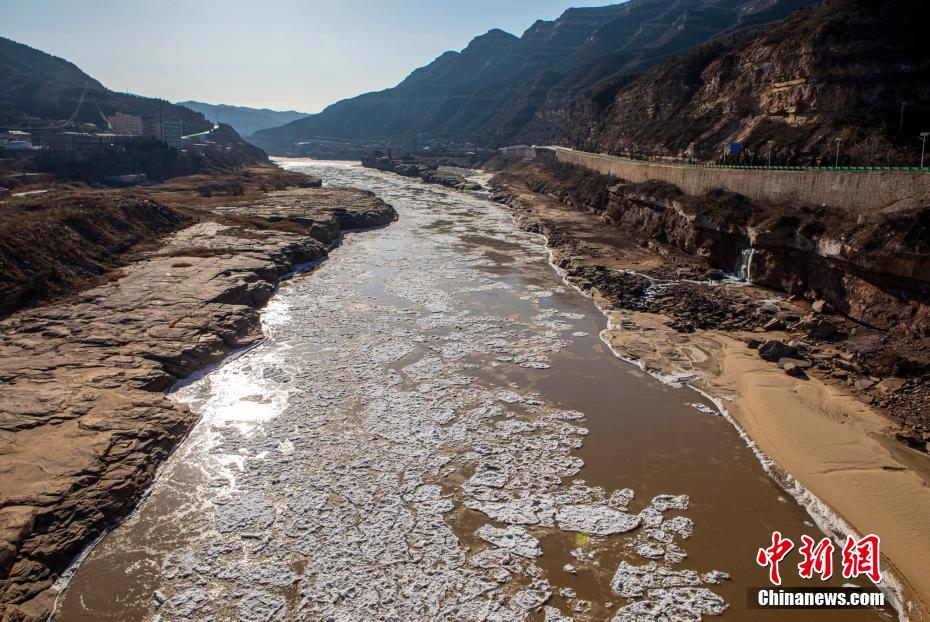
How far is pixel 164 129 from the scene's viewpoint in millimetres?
102188

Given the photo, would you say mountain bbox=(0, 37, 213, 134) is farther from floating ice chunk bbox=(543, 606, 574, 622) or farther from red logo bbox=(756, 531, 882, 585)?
red logo bbox=(756, 531, 882, 585)

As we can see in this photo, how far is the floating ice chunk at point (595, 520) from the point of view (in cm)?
1264

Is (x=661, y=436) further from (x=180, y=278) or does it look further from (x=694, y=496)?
(x=180, y=278)

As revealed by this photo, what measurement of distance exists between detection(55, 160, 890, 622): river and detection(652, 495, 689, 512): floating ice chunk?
0.05 m

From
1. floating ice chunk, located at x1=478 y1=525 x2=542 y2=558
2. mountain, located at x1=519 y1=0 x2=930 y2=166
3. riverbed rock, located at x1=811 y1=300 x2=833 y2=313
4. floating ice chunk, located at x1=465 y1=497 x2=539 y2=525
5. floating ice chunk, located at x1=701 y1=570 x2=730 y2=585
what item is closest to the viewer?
floating ice chunk, located at x1=701 y1=570 x2=730 y2=585

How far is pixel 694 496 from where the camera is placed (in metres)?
13.8

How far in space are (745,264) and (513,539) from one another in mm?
26298

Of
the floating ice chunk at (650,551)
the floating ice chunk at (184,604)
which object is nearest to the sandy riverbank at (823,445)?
the floating ice chunk at (650,551)

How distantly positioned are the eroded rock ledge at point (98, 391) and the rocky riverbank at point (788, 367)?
52.9 ft

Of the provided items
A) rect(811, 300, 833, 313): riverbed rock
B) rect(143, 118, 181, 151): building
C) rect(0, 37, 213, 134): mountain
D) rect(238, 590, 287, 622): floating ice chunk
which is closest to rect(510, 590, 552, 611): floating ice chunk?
rect(238, 590, 287, 622): floating ice chunk

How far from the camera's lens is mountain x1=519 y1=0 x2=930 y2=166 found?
37.6 metres

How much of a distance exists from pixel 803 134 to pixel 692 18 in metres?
142

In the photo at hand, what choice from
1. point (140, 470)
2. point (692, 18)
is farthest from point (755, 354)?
point (692, 18)

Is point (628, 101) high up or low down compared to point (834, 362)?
up
